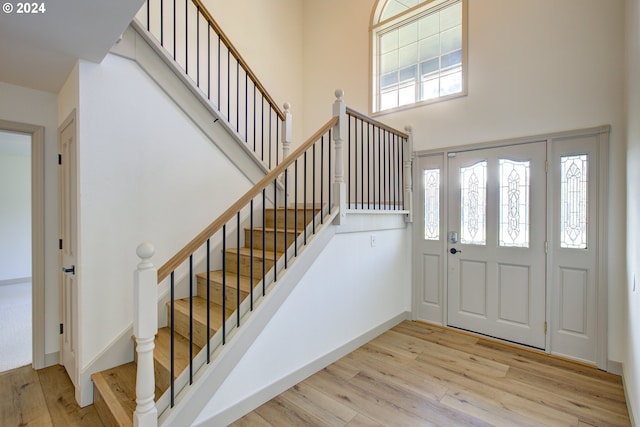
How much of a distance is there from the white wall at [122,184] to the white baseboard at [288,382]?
3.58 feet

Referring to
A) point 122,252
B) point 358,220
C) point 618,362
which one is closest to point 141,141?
→ point 122,252

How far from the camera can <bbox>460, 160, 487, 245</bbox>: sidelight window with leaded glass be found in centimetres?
343

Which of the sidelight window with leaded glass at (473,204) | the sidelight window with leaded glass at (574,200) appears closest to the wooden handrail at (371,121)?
the sidelight window with leaded glass at (473,204)

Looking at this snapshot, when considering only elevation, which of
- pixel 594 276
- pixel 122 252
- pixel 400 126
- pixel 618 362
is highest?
pixel 400 126

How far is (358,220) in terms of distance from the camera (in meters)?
3.07

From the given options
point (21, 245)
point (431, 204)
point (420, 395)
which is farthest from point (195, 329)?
point (21, 245)

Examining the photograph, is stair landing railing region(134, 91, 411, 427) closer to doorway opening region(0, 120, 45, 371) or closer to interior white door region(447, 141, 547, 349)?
interior white door region(447, 141, 547, 349)

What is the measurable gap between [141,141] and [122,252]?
0.90 m

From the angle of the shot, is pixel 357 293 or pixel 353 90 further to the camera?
pixel 353 90

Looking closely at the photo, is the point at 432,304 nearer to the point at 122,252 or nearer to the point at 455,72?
the point at 455,72

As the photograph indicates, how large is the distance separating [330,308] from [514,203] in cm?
219

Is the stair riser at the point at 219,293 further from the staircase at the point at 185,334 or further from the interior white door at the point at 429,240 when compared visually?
the interior white door at the point at 429,240

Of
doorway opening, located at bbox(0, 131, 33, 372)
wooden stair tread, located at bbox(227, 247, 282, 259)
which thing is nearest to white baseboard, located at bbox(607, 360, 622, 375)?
wooden stair tread, located at bbox(227, 247, 282, 259)

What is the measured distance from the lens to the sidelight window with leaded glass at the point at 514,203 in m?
3.16
